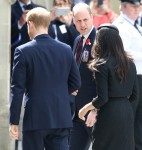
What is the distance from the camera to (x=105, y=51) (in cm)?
586

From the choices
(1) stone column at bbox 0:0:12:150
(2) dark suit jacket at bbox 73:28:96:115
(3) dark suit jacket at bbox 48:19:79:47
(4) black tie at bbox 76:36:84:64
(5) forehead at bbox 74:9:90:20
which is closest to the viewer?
(2) dark suit jacket at bbox 73:28:96:115

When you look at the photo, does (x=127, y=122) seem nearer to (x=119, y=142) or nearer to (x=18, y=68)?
(x=119, y=142)

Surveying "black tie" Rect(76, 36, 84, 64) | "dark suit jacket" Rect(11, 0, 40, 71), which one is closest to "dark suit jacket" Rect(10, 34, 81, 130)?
"black tie" Rect(76, 36, 84, 64)

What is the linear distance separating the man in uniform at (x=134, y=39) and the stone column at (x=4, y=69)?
1.48 m

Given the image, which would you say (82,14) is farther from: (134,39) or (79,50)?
(134,39)

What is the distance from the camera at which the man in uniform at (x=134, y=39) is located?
6734mm

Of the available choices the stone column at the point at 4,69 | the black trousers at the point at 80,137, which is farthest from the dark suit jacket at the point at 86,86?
the stone column at the point at 4,69

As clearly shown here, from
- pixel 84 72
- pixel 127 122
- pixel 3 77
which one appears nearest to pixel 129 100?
pixel 127 122

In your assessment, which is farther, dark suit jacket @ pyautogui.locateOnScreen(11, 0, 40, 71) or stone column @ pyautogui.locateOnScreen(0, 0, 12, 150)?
dark suit jacket @ pyautogui.locateOnScreen(11, 0, 40, 71)

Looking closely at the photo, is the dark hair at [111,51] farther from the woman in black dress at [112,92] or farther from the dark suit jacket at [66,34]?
the dark suit jacket at [66,34]

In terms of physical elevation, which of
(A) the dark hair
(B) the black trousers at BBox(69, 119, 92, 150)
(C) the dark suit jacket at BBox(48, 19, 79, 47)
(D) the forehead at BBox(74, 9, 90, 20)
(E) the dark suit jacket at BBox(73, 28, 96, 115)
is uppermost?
(D) the forehead at BBox(74, 9, 90, 20)

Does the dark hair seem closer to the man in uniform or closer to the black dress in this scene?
the black dress

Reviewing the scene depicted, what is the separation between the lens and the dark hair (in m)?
5.79

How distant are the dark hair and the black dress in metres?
0.05
